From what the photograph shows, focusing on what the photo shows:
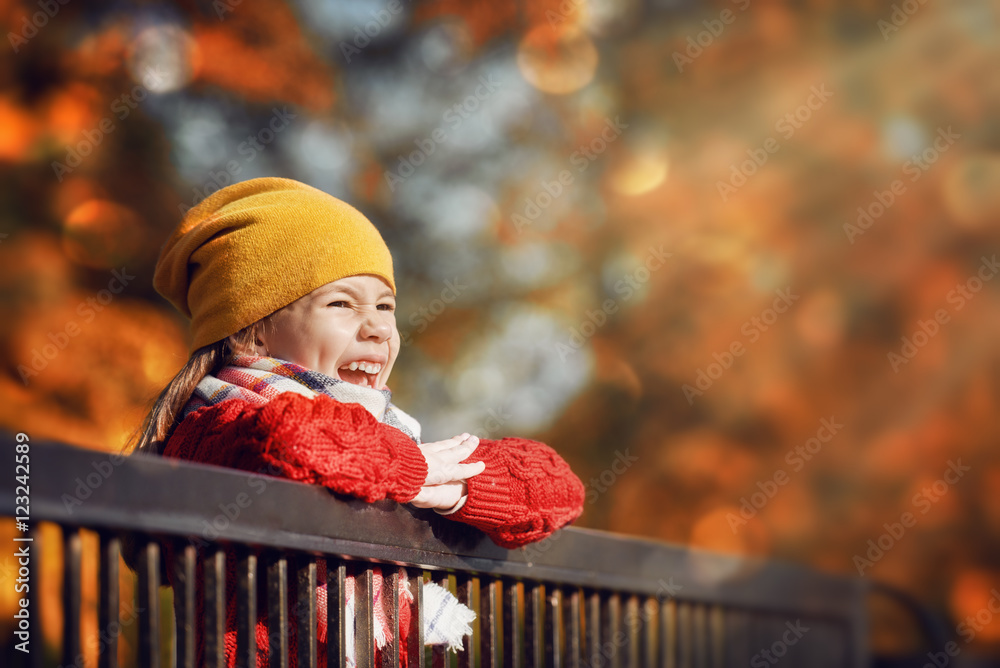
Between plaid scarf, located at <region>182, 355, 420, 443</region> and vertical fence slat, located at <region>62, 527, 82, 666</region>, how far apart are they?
0.47m

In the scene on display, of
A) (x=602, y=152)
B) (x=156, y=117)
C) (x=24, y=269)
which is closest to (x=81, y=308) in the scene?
(x=24, y=269)

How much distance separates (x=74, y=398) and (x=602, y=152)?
9.72 ft

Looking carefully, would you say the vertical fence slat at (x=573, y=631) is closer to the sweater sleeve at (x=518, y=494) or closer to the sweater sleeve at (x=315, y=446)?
the sweater sleeve at (x=518, y=494)

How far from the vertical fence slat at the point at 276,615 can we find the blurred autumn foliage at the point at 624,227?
3158 millimetres

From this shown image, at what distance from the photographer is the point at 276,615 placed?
101 cm

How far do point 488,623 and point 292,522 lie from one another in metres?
0.48

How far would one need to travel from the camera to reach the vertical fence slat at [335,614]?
3.59ft

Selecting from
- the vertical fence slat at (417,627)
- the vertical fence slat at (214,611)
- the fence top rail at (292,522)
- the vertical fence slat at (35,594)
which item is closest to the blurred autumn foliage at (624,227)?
the fence top rail at (292,522)

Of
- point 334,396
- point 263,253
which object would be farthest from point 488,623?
point 263,253

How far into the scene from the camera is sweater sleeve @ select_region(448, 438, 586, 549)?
1330 millimetres

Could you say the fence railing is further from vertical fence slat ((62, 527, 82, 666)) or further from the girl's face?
the girl's face

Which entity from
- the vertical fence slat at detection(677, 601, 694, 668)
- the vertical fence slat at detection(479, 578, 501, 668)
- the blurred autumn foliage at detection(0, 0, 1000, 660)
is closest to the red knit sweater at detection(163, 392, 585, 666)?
the vertical fence slat at detection(479, 578, 501, 668)

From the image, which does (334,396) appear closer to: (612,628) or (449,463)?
(449,463)

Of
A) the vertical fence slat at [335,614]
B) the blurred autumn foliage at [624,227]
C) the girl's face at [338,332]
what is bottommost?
the vertical fence slat at [335,614]
